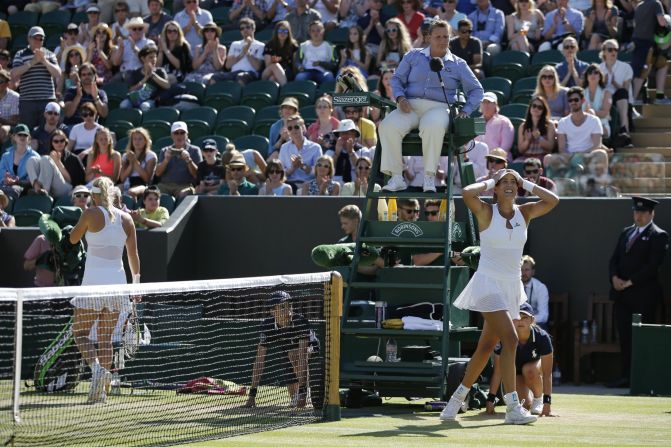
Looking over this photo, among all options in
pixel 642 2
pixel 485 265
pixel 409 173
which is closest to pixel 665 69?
pixel 642 2

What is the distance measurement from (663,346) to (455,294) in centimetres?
258

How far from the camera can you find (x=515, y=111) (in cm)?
1689

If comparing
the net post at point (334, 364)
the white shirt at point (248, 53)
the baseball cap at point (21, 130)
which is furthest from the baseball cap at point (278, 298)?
the white shirt at point (248, 53)

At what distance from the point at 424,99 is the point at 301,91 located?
23.2 feet

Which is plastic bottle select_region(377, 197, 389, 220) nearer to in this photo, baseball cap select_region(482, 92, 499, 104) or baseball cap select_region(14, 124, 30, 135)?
baseball cap select_region(482, 92, 499, 104)

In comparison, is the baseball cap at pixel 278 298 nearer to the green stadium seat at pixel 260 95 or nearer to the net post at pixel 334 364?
the net post at pixel 334 364

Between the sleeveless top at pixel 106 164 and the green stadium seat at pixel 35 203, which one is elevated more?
the sleeveless top at pixel 106 164

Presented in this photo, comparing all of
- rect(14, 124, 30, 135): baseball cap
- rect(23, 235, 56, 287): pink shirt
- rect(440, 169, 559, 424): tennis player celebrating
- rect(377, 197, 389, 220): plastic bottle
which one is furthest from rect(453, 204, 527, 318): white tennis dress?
rect(14, 124, 30, 135): baseball cap

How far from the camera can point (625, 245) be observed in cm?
1443

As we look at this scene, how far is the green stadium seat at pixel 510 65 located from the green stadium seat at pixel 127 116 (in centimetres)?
514

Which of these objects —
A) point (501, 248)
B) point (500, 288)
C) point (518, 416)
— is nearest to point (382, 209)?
point (501, 248)

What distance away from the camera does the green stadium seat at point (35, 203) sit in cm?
1706

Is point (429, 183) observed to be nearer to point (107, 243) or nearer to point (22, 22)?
point (107, 243)

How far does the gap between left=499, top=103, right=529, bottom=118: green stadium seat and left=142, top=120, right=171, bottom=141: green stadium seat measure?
500 centimetres
